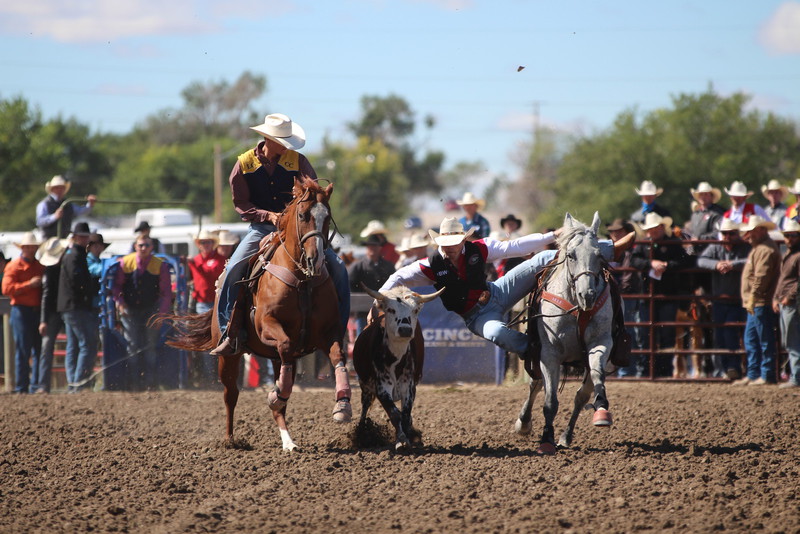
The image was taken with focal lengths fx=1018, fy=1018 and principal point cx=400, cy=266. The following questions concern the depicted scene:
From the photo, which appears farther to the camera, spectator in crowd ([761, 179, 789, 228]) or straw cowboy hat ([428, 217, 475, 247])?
spectator in crowd ([761, 179, 789, 228])

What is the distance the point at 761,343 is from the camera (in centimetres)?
1145

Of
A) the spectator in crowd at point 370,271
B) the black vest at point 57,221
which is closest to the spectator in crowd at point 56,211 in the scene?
the black vest at point 57,221

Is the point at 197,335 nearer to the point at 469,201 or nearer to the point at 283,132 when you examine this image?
the point at 283,132

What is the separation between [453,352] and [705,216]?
3622 mm

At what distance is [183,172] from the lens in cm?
6906

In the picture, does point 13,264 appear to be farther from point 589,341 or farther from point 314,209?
point 589,341

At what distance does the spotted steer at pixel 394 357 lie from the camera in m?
7.44

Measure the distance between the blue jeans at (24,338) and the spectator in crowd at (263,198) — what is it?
550cm

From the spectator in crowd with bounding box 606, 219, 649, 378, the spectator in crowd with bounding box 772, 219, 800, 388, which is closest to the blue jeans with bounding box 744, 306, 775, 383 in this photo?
the spectator in crowd with bounding box 772, 219, 800, 388

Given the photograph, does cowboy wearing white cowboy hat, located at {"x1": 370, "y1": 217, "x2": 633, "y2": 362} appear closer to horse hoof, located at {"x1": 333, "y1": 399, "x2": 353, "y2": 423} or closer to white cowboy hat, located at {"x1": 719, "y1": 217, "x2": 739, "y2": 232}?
horse hoof, located at {"x1": 333, "y1": 399, "x2": 353, "y2": 423}

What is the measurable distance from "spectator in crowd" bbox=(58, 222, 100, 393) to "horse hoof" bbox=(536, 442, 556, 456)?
7.11 meters

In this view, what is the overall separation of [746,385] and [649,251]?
73.1 inches

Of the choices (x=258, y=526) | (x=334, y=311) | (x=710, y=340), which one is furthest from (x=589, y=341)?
(x=710, y=340)

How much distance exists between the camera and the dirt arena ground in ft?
18.1
